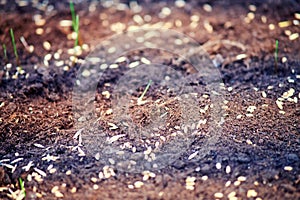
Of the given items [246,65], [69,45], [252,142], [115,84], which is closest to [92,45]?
[69,45]

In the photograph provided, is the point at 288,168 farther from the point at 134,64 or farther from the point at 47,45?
the point at 47,45

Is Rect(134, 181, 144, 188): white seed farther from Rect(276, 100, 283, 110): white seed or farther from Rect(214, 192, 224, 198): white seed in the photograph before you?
Rect(276, 100, 283, 110): white seed

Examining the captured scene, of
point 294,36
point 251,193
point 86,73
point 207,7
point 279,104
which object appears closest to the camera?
point 251,193

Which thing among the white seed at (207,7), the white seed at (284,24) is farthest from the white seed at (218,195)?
the white seed at (207,7)

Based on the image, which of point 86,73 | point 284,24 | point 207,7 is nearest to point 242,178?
point 86,73

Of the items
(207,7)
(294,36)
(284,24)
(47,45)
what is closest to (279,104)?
(294,36)

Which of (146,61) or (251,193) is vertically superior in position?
(146,61)

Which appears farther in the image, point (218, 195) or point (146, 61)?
point (146, 61)

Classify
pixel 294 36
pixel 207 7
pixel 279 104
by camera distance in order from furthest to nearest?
pixel 207 7 < pixel 294 36 < pixel 279 104

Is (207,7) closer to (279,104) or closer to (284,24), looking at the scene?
(284,24)

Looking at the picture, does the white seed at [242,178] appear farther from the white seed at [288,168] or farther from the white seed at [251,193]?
the white seed at [288,168]

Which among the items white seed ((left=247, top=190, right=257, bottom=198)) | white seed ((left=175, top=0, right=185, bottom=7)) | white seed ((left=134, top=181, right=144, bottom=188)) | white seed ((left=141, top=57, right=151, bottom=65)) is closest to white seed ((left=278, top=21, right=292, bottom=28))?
white seed ((left=175, top=0, right=185, bottom=7))
